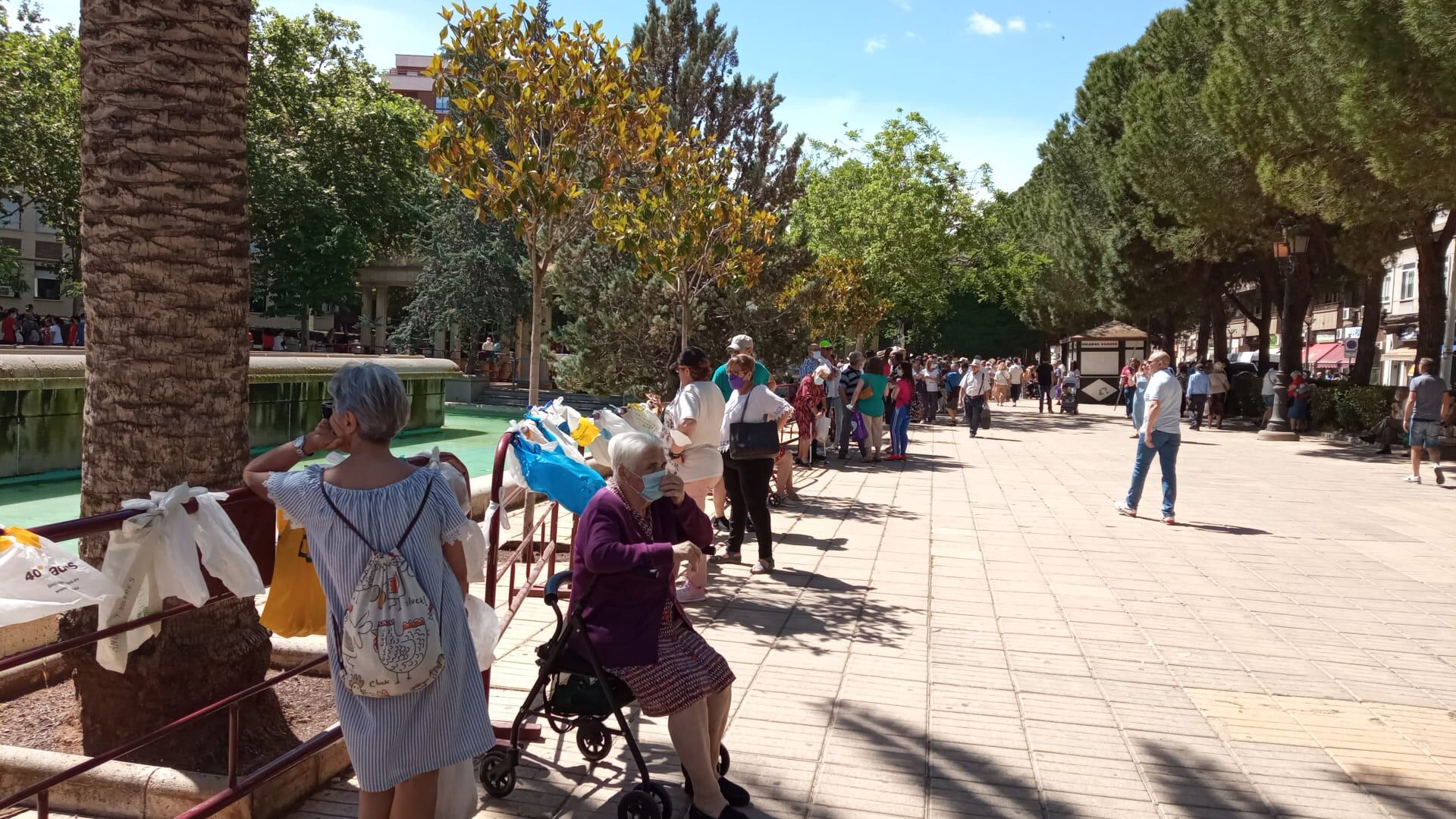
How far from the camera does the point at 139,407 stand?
12.4ft

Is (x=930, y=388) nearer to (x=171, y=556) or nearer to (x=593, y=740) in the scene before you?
(x=593, y=740)

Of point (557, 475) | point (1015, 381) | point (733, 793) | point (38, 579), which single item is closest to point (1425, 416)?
point (557, 475)

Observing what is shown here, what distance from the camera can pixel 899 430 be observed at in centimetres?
1703

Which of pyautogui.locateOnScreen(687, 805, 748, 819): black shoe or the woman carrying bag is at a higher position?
the woman carrying bag

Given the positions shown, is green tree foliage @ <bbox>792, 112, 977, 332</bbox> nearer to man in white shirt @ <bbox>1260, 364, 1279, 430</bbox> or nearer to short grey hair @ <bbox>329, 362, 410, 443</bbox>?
man in white shirt @ <bbox>1260, 364, 1279, 430</bbox>

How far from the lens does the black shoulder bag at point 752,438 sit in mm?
7629

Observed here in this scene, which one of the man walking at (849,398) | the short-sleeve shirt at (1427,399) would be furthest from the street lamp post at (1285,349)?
the man walking at (849,398)

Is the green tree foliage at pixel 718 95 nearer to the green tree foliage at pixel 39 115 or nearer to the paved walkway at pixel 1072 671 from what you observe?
the paved walkway at pixel 1072 671

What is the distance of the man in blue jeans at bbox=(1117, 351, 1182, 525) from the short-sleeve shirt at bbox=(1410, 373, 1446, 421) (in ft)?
20.1

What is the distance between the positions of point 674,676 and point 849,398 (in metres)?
13.0

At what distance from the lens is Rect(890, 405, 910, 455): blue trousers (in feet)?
55.7

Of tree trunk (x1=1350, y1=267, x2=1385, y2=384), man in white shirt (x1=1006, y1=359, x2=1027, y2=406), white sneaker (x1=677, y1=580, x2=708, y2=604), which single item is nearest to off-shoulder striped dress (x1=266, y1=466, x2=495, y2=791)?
white sneaker (x1=677, y1=580, x2=708, y2=604)

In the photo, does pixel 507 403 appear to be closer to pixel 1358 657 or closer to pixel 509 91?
pixel 509 91

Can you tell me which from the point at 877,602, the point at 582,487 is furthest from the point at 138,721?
the point at 877,602
